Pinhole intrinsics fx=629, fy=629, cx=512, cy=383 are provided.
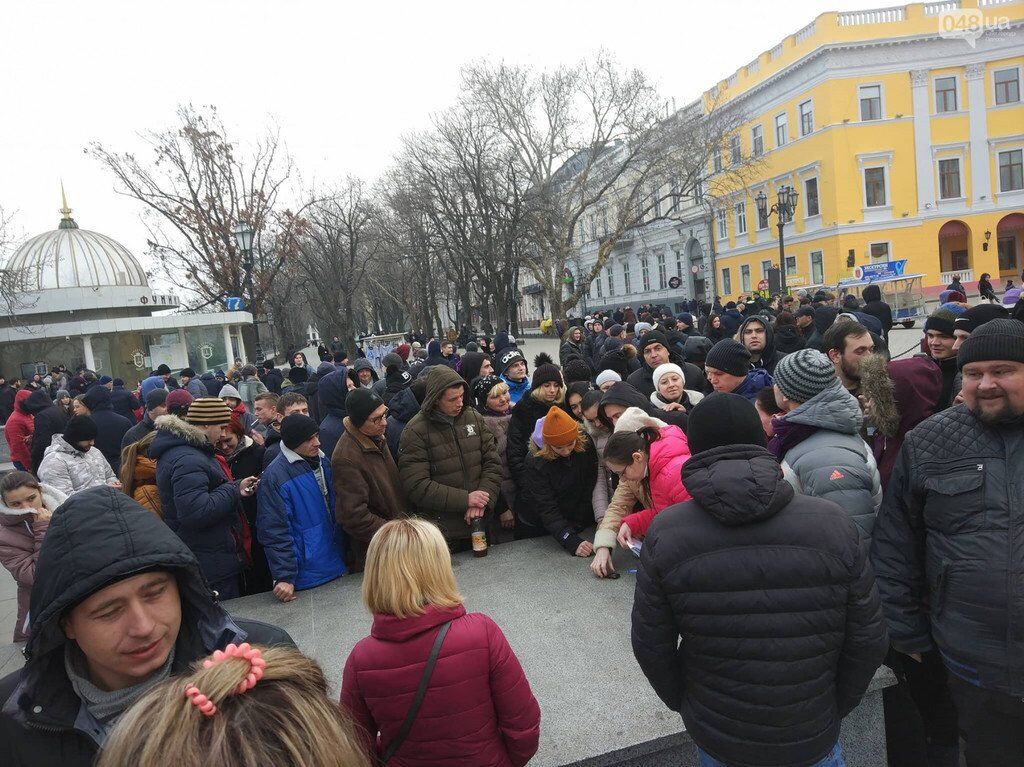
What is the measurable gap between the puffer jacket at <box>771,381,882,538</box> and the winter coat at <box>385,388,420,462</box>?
391 centimetres

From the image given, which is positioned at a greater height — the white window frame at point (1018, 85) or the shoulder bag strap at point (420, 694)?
the white window frame at point (1018, 85)

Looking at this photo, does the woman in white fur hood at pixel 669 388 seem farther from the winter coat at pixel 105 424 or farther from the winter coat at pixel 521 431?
the winter coat at pixel 105 424

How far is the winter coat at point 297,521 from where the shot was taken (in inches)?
170

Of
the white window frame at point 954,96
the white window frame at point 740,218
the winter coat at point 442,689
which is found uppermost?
the white window frame at point 954,96

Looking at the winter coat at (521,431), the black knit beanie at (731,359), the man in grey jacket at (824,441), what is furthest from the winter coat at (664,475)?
the winter coat at (521,431)

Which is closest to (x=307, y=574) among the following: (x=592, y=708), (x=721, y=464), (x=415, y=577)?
(x=592, y=708)

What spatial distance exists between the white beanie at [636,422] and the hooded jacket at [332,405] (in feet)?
10.0

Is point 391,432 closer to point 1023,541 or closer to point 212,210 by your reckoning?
point 1023,541

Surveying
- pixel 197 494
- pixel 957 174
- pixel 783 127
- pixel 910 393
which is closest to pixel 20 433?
pixel 197 494

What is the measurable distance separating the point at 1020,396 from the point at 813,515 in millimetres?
1039

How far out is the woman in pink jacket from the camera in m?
3.32

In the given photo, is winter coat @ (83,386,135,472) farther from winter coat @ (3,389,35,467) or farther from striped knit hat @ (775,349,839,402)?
striped knit hat @ (775,349,839,402)

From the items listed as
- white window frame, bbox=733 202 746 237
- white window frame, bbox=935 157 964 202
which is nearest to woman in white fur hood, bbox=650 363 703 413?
white window frame, bbox=935 157 964 202

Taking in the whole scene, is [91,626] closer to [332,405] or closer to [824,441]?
[824,441]
